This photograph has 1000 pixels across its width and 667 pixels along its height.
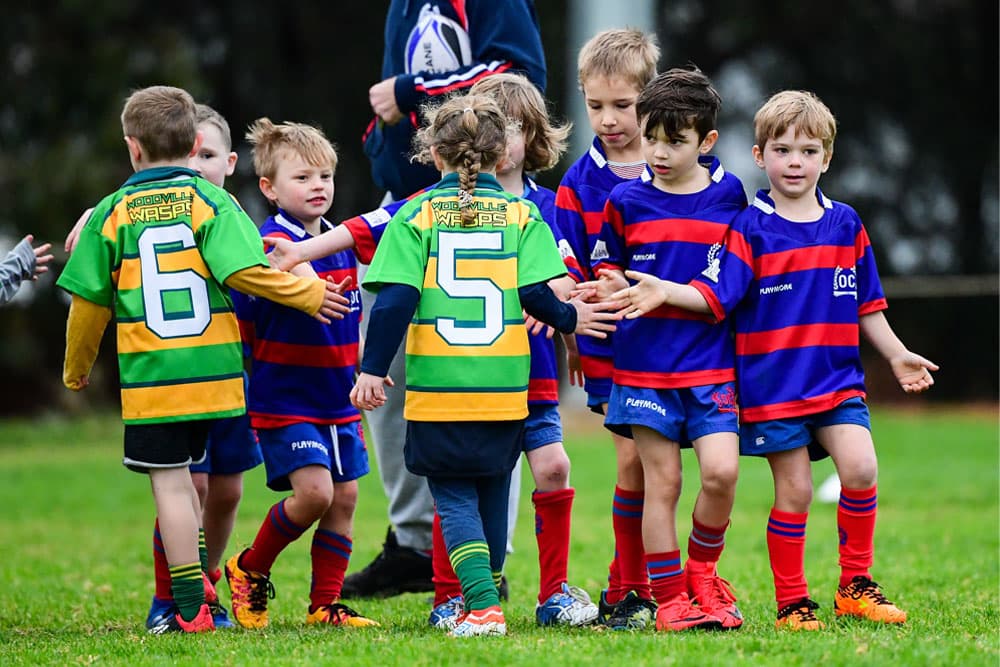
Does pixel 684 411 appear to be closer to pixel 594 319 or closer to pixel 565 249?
pixel 594 319

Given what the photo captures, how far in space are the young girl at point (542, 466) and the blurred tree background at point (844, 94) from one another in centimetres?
1213

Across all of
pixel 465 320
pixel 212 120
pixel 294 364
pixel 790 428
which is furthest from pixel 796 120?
pixel 212 120

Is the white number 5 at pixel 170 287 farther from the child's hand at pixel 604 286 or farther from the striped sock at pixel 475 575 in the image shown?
the child's hand at pixel 604 286

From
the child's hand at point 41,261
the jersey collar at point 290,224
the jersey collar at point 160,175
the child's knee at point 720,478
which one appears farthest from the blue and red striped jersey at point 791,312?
the child's hand at point 41,261

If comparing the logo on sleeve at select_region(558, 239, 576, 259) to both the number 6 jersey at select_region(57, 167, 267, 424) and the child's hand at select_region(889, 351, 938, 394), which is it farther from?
the child's hand at select_region(889, 351, 938, 394)

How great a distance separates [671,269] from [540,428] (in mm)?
780

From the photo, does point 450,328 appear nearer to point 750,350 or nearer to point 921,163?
point 750,350

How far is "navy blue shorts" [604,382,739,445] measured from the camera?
14.4ft

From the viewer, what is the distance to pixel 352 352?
16.5 feet

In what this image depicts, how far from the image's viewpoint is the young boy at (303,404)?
4.87 metres

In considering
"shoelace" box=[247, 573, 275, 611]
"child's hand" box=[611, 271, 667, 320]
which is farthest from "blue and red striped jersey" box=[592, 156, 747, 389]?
"shoelace" box=[247, 573, 275, 611]

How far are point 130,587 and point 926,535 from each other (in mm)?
4248

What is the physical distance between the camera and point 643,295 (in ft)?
14.3

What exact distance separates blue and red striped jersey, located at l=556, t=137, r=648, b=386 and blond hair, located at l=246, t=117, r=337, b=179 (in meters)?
0.89
